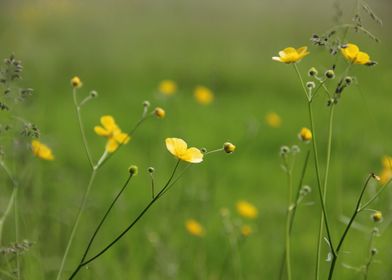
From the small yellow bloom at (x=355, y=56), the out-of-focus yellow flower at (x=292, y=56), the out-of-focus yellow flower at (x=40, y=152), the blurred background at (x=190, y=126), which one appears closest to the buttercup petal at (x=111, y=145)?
the out-of-focus yellow flower at (x=40, y=152)

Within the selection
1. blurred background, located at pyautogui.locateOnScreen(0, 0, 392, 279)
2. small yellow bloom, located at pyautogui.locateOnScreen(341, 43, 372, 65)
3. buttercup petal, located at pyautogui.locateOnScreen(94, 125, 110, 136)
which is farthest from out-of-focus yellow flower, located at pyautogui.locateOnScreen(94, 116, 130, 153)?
small yellow bloom, located at pyautogui.locateOnScreen(341, 43, 372, 65)

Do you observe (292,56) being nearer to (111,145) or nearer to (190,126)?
(111,145)

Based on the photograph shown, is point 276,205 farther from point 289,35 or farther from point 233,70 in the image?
point 289,35

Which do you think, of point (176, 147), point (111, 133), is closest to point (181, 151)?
point (176, 147)

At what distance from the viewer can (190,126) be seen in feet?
14.0

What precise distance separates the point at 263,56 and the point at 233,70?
0.77m

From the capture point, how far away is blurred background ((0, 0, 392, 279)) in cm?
233

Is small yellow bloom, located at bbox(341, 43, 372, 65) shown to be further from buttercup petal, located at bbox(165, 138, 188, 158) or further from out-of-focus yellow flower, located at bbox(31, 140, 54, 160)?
out-of-focus yellow flower, located at bbox(31, 140, 54, 160)

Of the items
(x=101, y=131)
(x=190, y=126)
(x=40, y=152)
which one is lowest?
(x=190, y=126)

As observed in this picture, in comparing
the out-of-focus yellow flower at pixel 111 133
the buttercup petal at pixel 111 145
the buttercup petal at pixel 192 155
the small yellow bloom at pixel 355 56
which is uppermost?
the small yellow bloom at pixel 355 56

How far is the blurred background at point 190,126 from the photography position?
7.65 feet

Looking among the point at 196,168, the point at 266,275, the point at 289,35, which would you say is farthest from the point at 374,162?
the point at 289,35

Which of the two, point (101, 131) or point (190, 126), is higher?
point (101, 131)

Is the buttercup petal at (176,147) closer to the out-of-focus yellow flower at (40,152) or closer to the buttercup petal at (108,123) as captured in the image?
the buttercup petal at (108,123)
